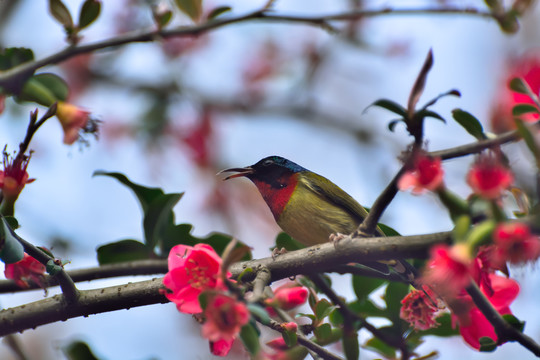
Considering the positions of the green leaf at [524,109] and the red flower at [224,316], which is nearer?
the red flower at [224,316]

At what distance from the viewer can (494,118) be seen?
8.10 feet

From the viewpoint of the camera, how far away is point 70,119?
2.02m

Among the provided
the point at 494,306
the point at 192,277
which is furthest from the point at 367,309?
the point at 192,277

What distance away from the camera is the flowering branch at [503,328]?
5.19ft

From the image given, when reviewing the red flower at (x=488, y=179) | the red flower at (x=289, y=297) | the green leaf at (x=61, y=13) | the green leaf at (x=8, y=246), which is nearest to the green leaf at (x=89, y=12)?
the green leaf at (x=61, y=13)

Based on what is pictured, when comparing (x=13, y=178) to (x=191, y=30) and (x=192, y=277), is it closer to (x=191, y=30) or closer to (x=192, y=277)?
(x=192, y=277)

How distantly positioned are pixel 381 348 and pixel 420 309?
38cm

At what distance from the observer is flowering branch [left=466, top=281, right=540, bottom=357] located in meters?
1.58

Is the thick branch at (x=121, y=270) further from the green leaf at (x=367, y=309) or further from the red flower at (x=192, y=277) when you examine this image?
the green leaf at (x=367, y=309)

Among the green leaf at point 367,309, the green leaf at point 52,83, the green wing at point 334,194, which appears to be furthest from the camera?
the green wing at point 334,194

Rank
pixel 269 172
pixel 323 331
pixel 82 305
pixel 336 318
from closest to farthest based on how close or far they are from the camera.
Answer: pixel 82 305 < pixel 323 331 < pixel 336 318 < pixel 269 172

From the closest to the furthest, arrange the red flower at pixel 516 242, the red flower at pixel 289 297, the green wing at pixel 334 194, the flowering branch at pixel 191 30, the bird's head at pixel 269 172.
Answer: the red flower at pixel 516 242
the red flower at pixel 289 297
the flowering branch at pixel 191 30
the green wing at pixel 334 194
the bird's head at pixel 269 172

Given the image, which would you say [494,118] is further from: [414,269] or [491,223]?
[491,223]

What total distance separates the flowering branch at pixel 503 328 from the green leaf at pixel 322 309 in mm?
593
